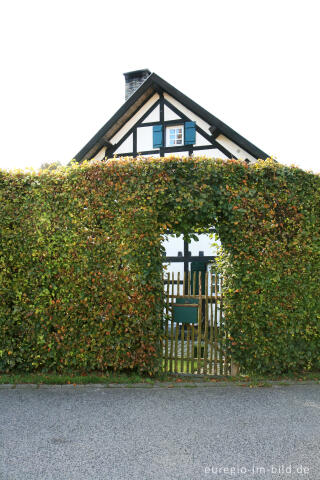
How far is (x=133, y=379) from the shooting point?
246 inches

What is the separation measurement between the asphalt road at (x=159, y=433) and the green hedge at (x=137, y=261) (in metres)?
0.71

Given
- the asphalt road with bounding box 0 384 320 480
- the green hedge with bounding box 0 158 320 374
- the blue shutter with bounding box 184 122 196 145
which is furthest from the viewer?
the blue shutter with bounding box 184 122 196 145

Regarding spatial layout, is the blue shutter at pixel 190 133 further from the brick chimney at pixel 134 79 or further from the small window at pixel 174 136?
the brick chimney at pixel 134 79

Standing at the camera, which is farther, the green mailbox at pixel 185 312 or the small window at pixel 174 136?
the small window at pixel 174 136

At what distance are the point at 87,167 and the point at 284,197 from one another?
331 cm

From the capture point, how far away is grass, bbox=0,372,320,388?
6.23m

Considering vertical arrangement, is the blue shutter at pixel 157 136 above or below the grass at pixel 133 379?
above

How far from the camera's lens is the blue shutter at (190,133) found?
543 inches

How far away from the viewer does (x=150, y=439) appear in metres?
4.17

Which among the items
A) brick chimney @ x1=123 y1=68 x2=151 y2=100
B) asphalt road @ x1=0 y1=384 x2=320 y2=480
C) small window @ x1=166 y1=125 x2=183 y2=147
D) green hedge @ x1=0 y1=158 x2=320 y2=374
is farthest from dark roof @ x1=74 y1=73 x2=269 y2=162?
asphalt road @ x1=0 y1=384 x2=320 y2=480

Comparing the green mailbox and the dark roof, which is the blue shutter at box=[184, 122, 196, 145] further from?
the green mailbox

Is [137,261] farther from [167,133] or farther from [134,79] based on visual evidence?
[134,79]

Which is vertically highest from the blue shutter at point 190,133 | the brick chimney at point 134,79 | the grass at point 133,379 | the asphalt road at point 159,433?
the brick chimney at point 134,79

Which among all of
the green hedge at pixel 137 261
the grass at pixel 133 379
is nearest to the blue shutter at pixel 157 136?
the green hedge at pixel 137 261
